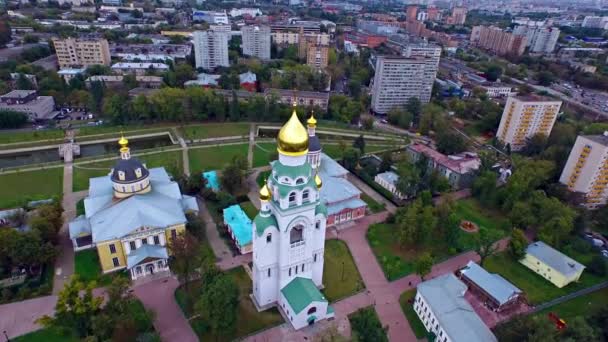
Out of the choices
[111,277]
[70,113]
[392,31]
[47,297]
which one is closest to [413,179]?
[111,277]

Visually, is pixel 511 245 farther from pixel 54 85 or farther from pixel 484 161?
pixel 54 85

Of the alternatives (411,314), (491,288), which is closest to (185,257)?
(411,314)

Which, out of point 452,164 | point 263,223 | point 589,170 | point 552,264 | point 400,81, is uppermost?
point 400,81

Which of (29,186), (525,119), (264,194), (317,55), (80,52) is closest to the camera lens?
(264,194)

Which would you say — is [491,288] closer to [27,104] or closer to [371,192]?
[371,192]

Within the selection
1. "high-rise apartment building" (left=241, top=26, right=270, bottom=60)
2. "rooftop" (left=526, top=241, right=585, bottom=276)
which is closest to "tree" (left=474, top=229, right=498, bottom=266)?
"rooftop" (left=526, top=241, right=585, bottom=276)

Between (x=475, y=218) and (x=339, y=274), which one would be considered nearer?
(x=339, y=274)

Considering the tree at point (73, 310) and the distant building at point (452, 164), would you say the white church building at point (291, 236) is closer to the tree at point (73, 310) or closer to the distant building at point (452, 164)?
the tree at point (73, 310)

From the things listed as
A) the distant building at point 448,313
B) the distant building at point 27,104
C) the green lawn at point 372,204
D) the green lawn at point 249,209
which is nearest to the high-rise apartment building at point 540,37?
the green lawn at point 372,204
